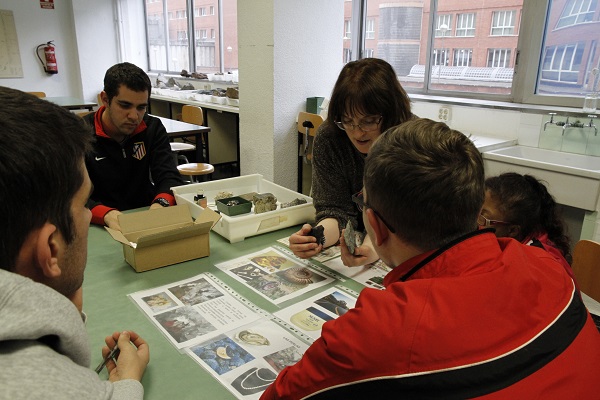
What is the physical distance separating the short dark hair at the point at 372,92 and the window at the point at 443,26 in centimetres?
245

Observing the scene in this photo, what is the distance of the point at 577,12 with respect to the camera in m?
2.88

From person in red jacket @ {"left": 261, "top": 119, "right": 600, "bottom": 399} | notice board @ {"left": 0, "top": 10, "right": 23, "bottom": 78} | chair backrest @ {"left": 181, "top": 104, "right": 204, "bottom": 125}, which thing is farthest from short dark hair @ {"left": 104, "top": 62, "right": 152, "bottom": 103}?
notice board @ {"left": 0, "top": 10, "right": 23, "bottom": 78}

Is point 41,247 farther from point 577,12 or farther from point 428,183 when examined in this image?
point 577,12

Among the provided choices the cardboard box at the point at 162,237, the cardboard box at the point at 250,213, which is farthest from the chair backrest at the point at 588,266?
the cardboard box at the point at 162,237

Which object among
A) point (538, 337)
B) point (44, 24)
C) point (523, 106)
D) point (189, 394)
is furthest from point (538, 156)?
point (44, 24)

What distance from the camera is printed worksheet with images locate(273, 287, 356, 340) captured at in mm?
1066

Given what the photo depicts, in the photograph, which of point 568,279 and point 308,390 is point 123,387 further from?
point 568,279

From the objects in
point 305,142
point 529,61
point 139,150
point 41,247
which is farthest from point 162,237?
point 529,61

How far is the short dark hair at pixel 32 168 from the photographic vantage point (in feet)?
1.78

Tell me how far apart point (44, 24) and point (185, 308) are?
23.0 ft

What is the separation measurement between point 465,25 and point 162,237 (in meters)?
3.20

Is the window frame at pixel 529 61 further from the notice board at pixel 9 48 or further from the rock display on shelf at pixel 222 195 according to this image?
the notice board at pixel 9 48

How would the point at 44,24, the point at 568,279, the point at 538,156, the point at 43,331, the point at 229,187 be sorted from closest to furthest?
the point at 43,331 → the point at 568,279 → the point at 229,187 → the point at 538,156 → the point at 44,24

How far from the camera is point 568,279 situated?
2.54 ft
